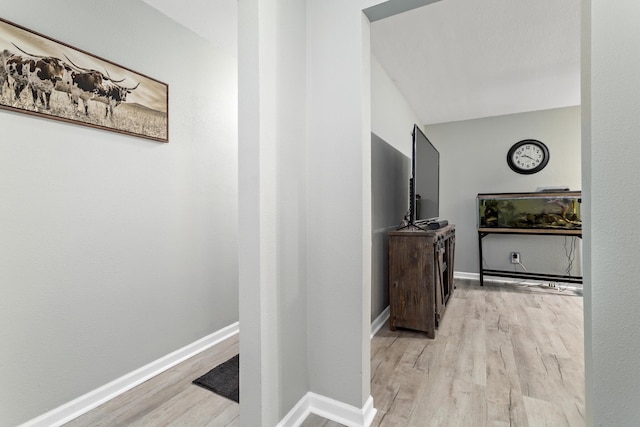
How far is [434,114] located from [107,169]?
162 inches

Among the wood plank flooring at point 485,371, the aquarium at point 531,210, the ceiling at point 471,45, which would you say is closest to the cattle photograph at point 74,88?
the ceiling at point 471,45

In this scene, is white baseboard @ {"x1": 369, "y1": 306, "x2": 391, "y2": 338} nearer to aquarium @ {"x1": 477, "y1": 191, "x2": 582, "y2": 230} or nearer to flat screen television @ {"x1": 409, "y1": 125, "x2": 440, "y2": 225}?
flat screen television @ {"x1": 409, "y1": 125, "x2": 440, "y2": 225}

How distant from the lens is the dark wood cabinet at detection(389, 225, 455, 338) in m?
2.49

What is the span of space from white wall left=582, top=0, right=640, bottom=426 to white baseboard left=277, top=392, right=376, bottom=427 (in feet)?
2.90

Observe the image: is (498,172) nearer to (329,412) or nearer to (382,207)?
(382,207)

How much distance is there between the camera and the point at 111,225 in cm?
175

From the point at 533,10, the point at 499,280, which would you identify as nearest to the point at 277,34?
the point at 533,10

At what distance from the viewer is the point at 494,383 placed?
5.96 feet

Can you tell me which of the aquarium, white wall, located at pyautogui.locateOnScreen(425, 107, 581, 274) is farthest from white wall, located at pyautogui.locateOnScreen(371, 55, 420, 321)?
white wall, located at pyautogui.locateOnScreen(425, 107, 581, 274)

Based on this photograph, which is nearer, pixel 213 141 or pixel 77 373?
pixel 77 373

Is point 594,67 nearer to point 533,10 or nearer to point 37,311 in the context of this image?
point 533,10

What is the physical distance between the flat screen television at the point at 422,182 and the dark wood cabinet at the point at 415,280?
0.80 ft

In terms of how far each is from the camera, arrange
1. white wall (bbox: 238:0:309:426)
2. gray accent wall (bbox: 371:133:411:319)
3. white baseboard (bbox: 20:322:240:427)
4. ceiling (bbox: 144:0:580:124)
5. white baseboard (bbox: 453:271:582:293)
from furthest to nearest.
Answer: white baseboard (bbox: 453:271:582:293)
gray accent wall (bbox: 371:133:411:319)
ceiling (bbox: 144:0:580:124)
white baseboard (bbox: 20:322:240:427)
white wall (bbox: 238:0:309:426)

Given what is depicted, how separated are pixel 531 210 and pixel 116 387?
15.1ft
